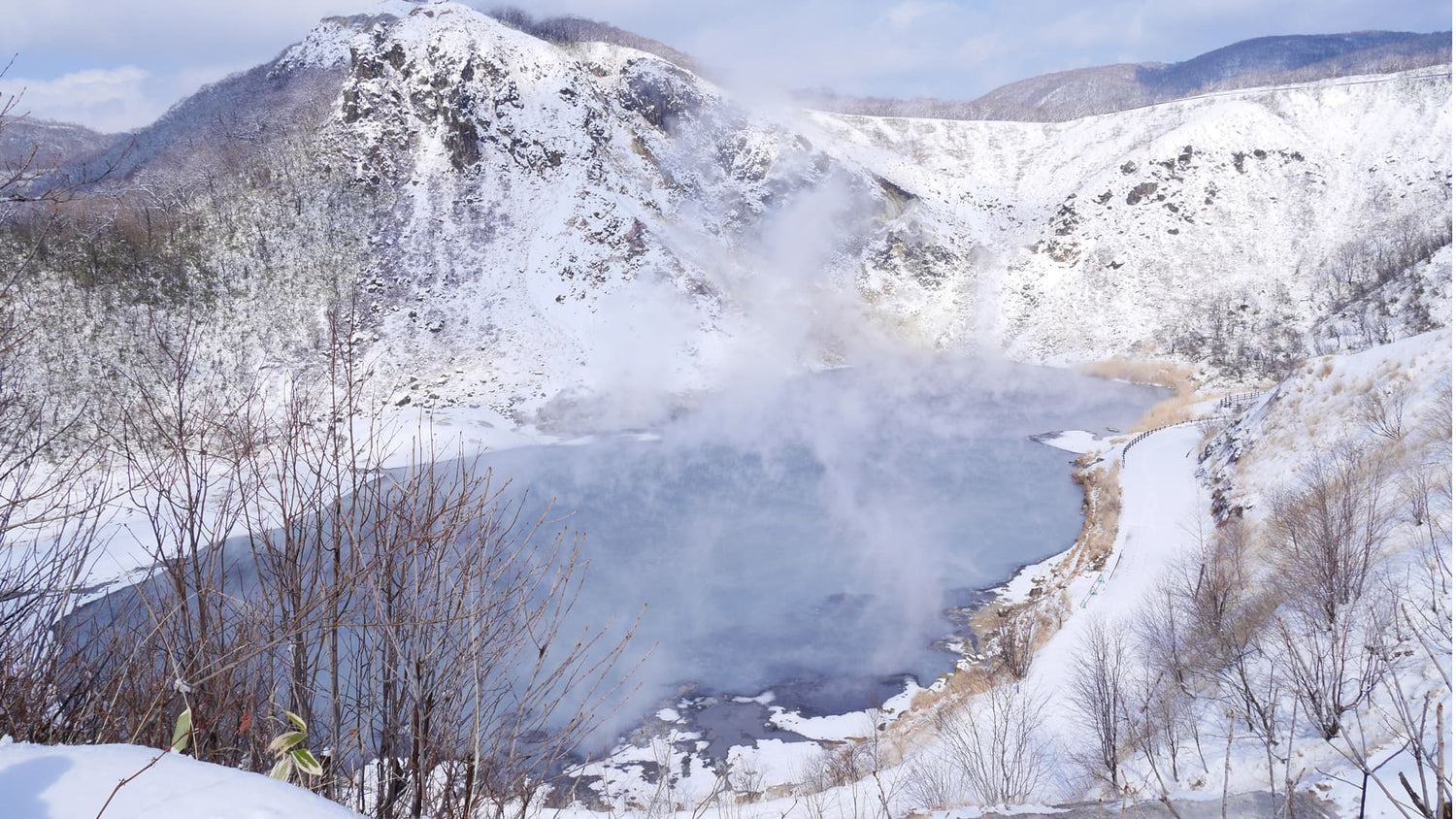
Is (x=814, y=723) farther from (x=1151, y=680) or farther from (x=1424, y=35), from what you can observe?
(x=1424, y=35)

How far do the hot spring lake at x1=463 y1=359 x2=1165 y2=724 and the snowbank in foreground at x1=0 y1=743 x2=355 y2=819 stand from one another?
370 inches

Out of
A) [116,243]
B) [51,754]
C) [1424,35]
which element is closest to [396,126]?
[116,243]

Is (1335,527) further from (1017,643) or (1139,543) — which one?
(1139,543)

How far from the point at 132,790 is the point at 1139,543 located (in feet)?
79.0

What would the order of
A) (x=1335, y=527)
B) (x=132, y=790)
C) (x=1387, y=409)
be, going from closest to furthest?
(x=132, y=790) < (x=1335, y=527) < (x=1387, y=409)

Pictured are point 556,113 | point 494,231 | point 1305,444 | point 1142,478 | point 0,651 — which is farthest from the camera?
point 556,113

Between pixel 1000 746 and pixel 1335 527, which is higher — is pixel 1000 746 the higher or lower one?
the lower one

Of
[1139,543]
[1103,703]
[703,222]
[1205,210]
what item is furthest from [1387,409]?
[1205,210]

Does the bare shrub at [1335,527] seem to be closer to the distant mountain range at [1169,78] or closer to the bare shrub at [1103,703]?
the bare shrub at [1103,703]

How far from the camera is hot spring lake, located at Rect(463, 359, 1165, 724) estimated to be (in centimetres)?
1861

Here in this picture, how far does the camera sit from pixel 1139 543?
21.7 meters

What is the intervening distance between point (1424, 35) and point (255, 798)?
15258 cm

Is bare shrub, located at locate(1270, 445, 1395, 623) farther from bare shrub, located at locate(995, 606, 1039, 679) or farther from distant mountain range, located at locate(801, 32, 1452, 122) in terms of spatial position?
distant mountain range, located at locate(801, 32, 1452, 122)

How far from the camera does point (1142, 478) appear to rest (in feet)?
88.3
